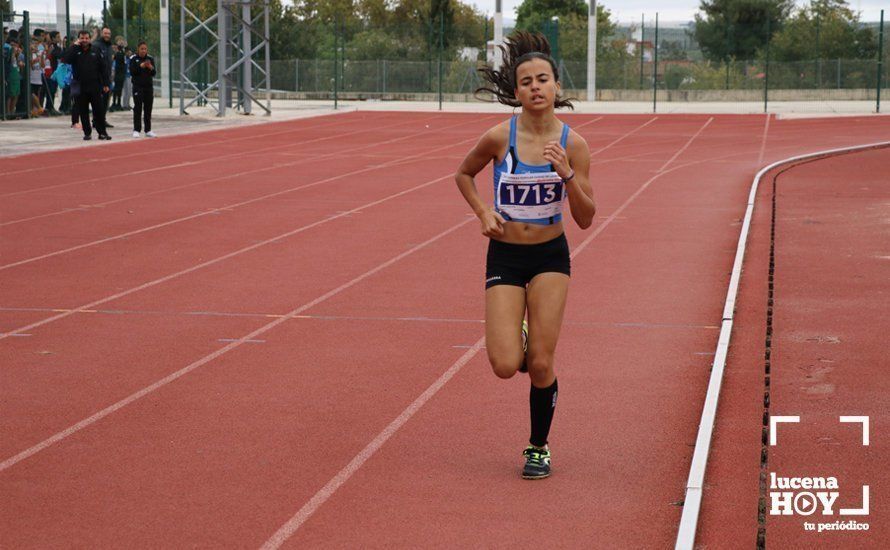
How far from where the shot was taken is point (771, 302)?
33.2 feet

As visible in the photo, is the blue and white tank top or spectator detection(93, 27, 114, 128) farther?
spectator detection(93, 27, 114, 128)

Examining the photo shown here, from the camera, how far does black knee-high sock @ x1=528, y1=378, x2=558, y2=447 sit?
19.8ft

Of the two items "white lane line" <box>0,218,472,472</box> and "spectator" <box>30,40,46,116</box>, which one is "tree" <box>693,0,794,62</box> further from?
"white lane line" <box>0,218,472,472</box>

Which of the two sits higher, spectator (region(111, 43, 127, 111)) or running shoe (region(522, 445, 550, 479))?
spectator (region(111, 43, 127, 111))

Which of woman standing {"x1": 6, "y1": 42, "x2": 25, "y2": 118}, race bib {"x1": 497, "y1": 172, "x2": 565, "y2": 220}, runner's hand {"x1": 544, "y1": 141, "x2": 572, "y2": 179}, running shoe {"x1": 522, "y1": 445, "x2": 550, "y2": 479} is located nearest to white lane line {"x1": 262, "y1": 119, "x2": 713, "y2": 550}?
running shoe {"x1": 522, "y1": 445, "x2": 550, "y2": 479}

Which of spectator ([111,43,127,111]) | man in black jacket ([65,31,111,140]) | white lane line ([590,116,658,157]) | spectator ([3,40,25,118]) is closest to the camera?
man in black jacket ([65,31,111,140])

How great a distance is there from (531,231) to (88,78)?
70.6ft

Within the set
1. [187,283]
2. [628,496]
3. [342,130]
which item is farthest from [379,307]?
[342,130]

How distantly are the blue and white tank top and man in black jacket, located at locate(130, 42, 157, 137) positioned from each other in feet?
72.4

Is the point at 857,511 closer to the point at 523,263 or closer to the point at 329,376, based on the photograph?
the point at 523,263

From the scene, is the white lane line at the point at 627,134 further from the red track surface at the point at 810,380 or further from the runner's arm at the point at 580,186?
the runner's arm at the point at 580,186

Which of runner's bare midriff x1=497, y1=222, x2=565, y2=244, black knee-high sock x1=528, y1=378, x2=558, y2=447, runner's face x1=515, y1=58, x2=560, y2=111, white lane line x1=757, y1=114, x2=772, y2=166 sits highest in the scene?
runner's face x1=515, y1=58, x2=560, y2=111

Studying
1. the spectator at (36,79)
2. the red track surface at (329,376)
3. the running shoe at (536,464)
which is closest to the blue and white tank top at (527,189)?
the running shoe at (536,464)

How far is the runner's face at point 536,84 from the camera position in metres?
5.92
